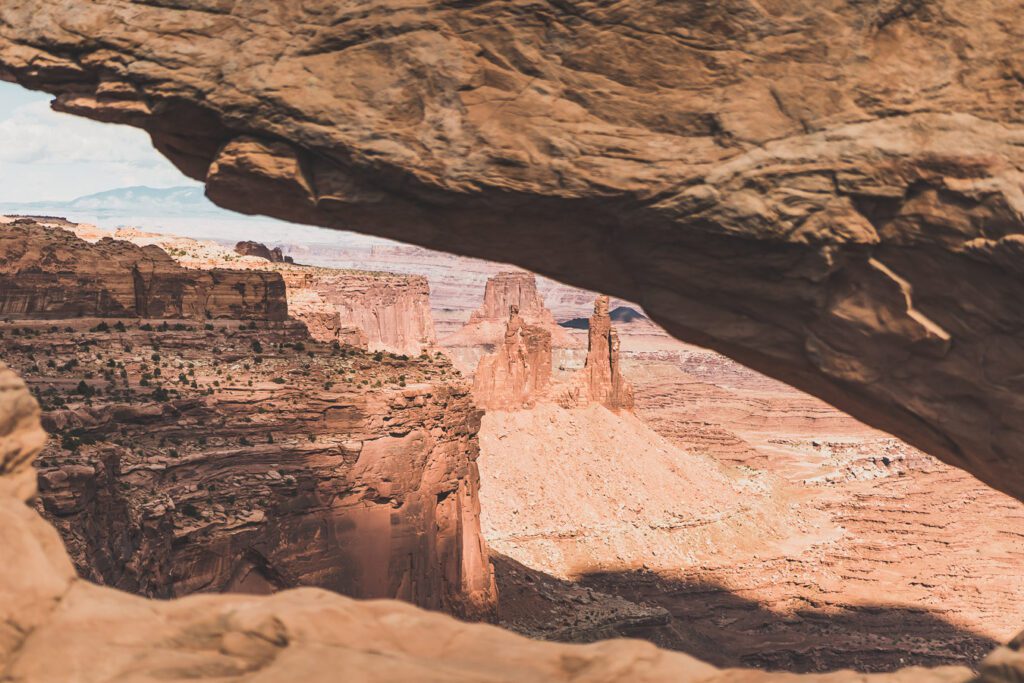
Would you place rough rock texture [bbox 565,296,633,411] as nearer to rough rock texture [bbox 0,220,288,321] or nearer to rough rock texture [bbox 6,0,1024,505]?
rough rock texture [bbox 0,220,288,321]

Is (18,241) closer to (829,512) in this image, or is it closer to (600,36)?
(600,36)

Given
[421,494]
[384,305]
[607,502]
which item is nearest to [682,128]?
[421,494]

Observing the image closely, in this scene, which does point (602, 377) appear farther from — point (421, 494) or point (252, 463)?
point (252, 463)

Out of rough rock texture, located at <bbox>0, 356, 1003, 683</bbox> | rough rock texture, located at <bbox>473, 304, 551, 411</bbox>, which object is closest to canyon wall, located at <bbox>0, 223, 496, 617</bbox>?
rough rock texture, located at <bbox>0, 356, 1003, 683</bbox>

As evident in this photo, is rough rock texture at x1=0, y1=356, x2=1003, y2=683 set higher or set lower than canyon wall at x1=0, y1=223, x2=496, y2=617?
higher

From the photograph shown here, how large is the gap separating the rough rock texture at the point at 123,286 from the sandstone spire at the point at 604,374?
2655 inches

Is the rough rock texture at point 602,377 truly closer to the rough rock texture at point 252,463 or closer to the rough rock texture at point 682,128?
the rough rock texture at point 252,463

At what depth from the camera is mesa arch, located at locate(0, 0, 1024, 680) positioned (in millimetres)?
15055

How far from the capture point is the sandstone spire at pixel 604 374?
11231 cm

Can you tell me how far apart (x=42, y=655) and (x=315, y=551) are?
2798 centimetres

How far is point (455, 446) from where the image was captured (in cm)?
4366

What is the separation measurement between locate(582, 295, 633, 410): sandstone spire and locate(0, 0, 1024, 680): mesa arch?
95.7m

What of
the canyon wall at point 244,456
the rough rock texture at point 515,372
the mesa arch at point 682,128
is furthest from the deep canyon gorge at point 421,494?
Answer: the mesa arch at point 682,128

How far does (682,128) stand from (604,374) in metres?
97.9
